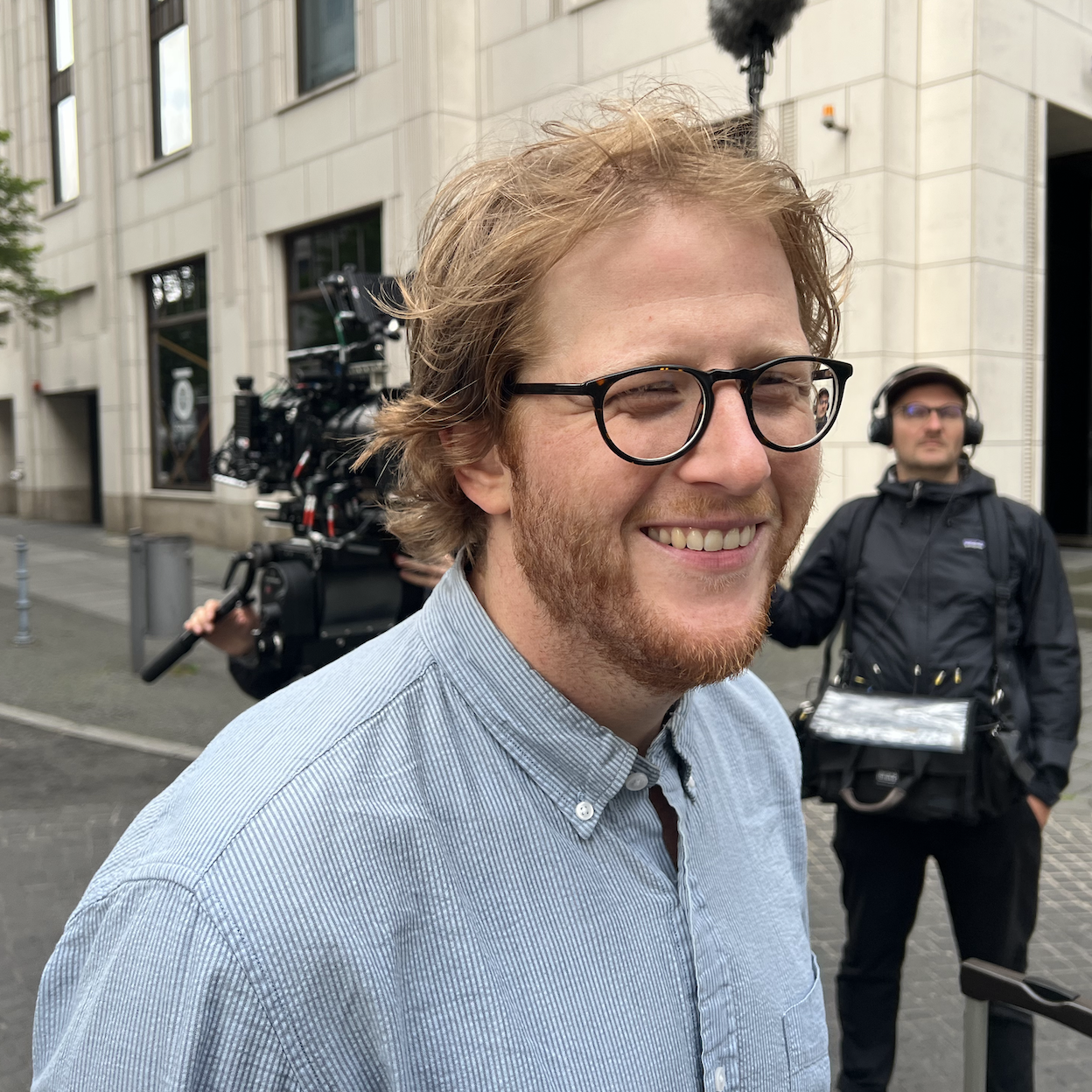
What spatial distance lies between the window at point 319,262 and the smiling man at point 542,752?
13.7 meters

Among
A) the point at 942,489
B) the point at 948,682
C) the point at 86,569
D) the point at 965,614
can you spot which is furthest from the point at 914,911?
the point at 86,569

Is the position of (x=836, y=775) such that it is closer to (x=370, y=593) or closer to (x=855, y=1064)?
(x=855, y=1064)

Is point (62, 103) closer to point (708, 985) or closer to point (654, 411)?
point (654, 411)

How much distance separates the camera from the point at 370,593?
606 centimetres

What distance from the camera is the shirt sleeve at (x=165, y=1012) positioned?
39.0 inches

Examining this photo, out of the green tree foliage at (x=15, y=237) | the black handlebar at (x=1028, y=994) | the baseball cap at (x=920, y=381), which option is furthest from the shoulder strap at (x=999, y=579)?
the green tree foliage at (x=15, y=237)

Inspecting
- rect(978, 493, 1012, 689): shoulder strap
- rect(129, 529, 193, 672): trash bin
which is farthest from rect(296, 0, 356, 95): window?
rect(978, 493, 1012, 689): shoulder strap

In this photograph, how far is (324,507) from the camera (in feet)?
19.6

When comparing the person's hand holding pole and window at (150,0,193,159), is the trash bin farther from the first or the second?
window at (150,0,193,159)

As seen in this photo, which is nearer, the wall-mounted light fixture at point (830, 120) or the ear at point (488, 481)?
the ear at point (488, 481)

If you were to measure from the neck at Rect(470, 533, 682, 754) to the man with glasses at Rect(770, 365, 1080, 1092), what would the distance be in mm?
1758

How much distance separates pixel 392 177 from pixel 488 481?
534 inches

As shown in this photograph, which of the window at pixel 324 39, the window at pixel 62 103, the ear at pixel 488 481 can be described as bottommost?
the ear at pixel 488 481

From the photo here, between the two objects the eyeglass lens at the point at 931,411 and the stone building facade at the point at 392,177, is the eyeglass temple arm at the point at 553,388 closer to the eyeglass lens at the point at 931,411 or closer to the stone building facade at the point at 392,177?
the stone building facade at the point at 392,177
